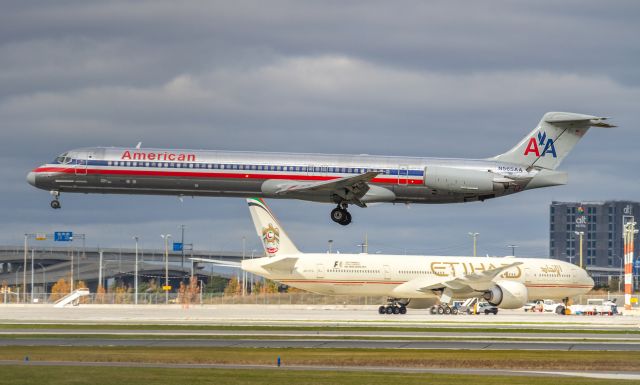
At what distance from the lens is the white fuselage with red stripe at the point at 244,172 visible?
2908 inches

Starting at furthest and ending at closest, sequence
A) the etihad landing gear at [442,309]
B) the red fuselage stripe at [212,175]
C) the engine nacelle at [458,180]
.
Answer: the etihad landing gear at [442,309]
the red fuselage stripe at [212,175]
the engine nacelle at [458,180]

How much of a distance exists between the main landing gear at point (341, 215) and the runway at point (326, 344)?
9.64m

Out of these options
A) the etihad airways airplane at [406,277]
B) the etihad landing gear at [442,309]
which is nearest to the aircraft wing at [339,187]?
the etihad landing gear at [442,309]

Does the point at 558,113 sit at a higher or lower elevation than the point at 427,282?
higher

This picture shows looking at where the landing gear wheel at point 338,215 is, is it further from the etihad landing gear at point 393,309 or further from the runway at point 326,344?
the etihad landing gear at point 393,309

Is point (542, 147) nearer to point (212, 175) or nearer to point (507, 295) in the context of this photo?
point (212, 175)

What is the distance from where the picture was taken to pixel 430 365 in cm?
5288

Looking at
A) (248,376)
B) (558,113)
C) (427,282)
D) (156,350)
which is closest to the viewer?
(248,376)

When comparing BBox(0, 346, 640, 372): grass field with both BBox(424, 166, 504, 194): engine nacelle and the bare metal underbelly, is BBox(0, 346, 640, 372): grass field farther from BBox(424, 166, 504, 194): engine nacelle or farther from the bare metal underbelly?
the bare metal underbelly

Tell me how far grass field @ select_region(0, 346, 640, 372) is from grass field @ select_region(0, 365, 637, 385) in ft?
15.2

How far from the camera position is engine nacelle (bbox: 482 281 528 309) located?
4301 inches

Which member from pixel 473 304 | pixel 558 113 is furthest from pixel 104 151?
pixel 473 304

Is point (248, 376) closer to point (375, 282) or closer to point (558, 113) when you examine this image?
point (558, 113)

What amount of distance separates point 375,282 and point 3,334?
46.7m
